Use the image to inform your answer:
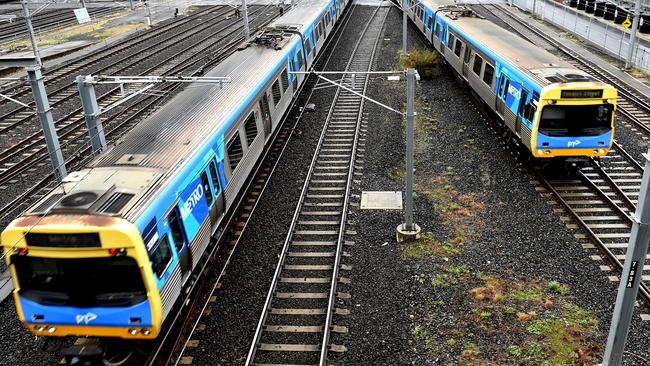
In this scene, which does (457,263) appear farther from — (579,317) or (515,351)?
(515,351)

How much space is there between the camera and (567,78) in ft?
49.5

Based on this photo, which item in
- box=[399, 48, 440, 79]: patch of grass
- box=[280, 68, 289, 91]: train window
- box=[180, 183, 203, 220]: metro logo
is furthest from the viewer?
box=[399, 48, 440, 79]: patch of grass

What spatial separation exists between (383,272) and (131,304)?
5904mm

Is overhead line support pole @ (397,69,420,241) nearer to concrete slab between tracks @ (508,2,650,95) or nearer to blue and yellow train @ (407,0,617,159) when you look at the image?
blue and yellow train @ (407,0,617,159)

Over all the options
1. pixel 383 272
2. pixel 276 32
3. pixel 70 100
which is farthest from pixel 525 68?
pixel 70 100

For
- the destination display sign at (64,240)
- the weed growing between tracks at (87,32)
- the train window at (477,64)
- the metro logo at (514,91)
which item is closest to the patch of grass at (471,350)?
the destination display sign at (64,240)

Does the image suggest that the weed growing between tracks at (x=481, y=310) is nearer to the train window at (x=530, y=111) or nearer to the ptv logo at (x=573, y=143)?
the ptv logo at (x=573, y=143)

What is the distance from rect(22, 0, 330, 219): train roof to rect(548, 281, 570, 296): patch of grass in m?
8.06

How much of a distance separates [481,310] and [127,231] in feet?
23.4

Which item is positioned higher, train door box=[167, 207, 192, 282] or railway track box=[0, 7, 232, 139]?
train door box=[167, 207, 192, 282]

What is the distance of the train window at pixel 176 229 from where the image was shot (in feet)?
31.3

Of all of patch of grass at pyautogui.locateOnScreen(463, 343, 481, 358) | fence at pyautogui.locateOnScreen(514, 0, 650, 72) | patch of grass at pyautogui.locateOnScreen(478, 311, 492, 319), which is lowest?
patch of grass at pyautogui.locateOnScreen(463, 343, 481, 358)

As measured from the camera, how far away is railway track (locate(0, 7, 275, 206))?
18552 millimetres

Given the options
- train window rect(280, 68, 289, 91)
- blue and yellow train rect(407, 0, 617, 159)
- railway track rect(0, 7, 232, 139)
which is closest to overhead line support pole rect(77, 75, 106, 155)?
railway track rect(0, 7, 232, 139)
